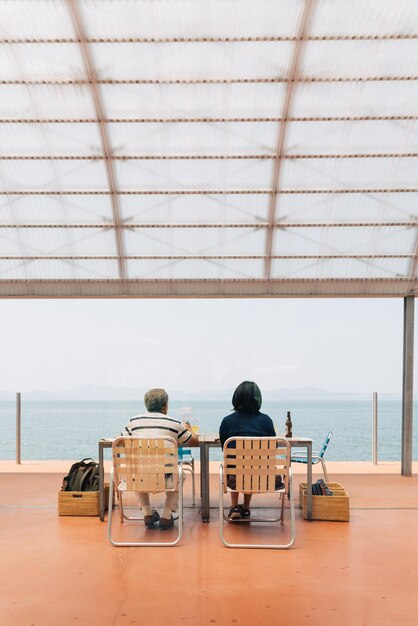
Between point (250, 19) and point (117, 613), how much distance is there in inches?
248

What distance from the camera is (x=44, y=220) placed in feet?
32.8

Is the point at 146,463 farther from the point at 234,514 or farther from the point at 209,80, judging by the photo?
the point at 209,80

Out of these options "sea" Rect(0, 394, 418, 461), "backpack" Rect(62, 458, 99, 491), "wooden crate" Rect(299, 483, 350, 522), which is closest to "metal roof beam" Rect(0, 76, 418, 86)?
"backpack" Rect(62, 458, 99, 491)

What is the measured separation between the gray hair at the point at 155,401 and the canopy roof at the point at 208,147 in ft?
13.2

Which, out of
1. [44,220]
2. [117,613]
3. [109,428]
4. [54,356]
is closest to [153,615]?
[117,613]

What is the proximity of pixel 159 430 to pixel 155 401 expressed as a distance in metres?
0.29

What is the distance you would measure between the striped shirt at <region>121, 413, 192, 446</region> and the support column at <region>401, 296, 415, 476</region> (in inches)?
185

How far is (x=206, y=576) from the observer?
4.77 meters

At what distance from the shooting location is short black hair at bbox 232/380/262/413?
622cm

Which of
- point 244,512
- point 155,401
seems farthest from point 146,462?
point 244,512

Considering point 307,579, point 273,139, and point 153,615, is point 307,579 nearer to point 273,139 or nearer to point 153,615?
point 153,615

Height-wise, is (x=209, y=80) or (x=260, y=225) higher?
(x=209, y=80)

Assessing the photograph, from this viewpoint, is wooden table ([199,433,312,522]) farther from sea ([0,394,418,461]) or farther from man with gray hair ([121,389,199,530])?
sea ([0,394,418,461])

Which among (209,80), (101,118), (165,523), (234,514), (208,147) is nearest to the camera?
(165,523)
